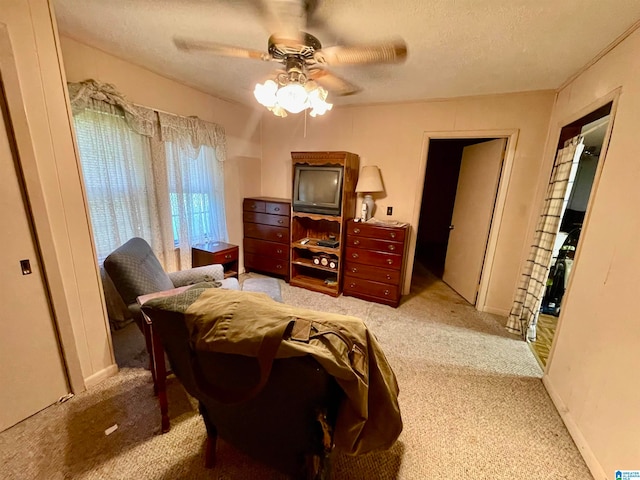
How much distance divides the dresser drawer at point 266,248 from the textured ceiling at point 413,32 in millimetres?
1986

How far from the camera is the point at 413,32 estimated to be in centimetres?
158

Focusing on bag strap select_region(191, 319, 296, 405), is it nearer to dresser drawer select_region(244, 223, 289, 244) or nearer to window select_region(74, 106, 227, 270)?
window select_region(74, 106, 227, 270)

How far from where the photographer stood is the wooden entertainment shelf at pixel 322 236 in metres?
2.95

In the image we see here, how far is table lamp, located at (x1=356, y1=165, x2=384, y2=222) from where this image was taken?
9.91 feet

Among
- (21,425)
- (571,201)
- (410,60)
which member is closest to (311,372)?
(21,425)

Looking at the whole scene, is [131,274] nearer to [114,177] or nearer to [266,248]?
[114,177]

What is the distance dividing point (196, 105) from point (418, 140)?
2597mm

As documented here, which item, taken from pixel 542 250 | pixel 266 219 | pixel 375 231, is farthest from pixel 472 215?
pixel 266 219

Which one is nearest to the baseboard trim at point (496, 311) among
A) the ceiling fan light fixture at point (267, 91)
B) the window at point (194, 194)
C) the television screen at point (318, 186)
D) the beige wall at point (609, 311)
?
the beige wall at point (609, 311)

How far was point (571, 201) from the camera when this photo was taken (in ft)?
10.0

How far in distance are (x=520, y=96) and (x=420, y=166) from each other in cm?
108

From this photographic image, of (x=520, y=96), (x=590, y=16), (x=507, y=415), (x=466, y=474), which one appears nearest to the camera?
(x=466, y=474)

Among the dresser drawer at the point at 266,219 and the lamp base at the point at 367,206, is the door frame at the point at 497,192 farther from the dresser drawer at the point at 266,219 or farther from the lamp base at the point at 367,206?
the dresser drawer at the point at 266,219

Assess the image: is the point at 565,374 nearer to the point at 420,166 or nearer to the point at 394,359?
the point at 394,359
